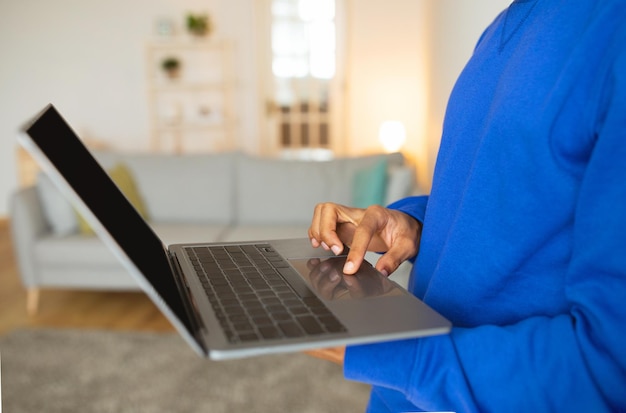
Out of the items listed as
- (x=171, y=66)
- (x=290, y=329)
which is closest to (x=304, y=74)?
(x=171, y=66)

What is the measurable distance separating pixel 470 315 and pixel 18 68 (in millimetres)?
6098

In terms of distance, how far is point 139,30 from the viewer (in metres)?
5.82

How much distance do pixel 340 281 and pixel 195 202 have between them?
9.96 ft

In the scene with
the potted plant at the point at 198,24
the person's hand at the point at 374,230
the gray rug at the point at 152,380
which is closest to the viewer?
the person's hand at the point at 374,230

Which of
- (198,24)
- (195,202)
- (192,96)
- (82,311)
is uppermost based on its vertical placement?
(198,24)

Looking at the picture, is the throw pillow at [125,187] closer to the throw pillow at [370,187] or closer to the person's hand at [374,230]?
the throw pillow at [370,187]

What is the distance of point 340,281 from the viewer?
27.7 inches

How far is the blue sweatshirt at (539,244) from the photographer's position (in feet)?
1.59

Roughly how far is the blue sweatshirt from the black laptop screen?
0.68 ft

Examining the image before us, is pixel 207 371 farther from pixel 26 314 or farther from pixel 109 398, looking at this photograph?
pixel 26 314

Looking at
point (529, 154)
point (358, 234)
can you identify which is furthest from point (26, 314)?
point (529, 154)

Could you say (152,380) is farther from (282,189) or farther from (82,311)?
(282,189)

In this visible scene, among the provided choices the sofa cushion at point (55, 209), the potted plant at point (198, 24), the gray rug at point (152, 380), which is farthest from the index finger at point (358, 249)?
the potted plant at point (198, 24)

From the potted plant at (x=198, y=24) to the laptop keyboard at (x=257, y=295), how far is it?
511cm
